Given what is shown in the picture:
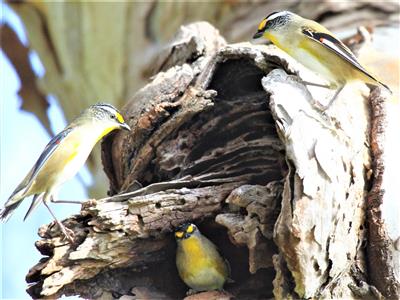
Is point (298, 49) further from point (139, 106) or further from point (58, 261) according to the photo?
point (58, 261)

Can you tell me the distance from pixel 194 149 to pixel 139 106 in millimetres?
443

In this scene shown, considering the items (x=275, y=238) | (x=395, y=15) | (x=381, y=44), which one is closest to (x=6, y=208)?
(x=275, y=238)

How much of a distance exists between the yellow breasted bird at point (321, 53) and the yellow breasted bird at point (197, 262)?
1006 millimetres

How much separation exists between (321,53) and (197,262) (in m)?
1.30

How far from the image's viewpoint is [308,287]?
307cm

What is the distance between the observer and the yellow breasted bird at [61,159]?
360cm

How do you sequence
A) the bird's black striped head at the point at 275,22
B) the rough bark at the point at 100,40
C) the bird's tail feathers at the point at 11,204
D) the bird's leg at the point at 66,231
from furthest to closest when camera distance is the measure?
the rough bark at the point at 100,40
the bird's black striped head at the point at 275,22
the bird's tail feathers at the point at 11,204
the bird's leg at the point at 66,231

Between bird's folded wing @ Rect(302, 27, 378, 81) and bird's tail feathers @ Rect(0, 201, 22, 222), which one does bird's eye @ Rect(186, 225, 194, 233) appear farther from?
bird's folded wing @ Rect(302, 27, 378, 81)

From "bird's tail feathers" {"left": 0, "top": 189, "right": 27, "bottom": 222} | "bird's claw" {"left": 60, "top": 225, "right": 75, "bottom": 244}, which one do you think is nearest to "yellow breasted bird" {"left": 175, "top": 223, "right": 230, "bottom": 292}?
"bird's claw" {"left": 60, "top": 225, "right": 75, "bottom": 244}

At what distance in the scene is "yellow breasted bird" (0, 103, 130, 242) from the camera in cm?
360

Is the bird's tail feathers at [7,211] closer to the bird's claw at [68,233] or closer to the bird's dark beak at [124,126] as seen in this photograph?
the bird's claw at [68,233]

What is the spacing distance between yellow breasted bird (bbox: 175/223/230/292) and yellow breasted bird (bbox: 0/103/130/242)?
68cm

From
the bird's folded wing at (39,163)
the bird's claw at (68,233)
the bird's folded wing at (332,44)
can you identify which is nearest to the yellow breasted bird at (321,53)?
the bird's folded wing at (332,44)

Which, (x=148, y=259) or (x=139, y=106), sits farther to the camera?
(x=139, y=106)
